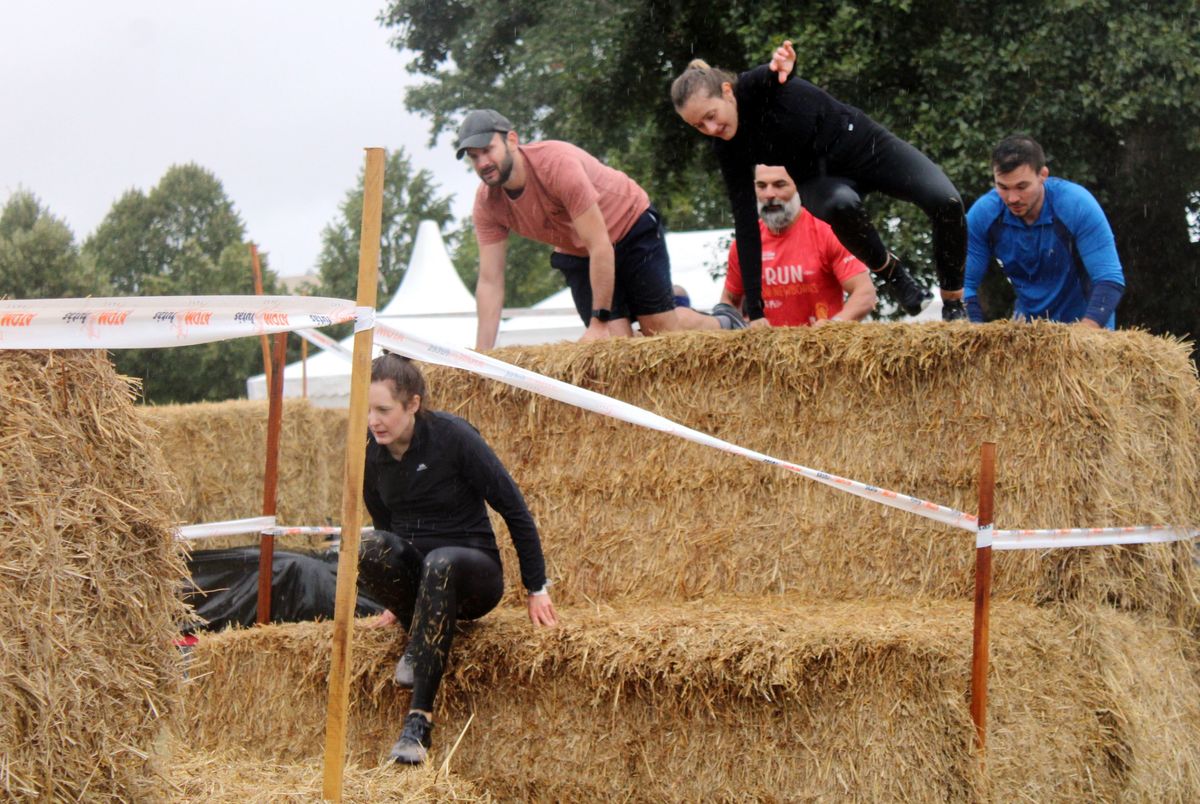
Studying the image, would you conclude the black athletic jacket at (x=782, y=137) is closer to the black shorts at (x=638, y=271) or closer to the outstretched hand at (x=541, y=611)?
the black shorts at (x=638, y=271)

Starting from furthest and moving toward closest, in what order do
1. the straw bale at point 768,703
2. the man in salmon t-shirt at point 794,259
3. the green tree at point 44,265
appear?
the green tree at point 44,265
the man in salmon t-shirt at point 794,259
the straw bale at point 768,703

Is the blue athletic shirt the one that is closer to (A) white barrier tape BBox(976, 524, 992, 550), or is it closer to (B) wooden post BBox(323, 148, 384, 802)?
(A) white barrier tape BBox(976, 524, 992, 550)

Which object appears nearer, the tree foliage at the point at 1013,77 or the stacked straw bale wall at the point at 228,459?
the stacked straw bale wall at the point at 228,459

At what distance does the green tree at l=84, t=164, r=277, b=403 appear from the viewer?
25.5 meters

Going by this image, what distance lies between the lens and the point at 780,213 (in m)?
6.55

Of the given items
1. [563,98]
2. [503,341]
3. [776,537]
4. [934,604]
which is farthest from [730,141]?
[563,98]

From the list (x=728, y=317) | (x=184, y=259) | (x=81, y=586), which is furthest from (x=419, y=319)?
(x=184, y=259)

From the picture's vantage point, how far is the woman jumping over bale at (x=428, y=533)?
4504mm

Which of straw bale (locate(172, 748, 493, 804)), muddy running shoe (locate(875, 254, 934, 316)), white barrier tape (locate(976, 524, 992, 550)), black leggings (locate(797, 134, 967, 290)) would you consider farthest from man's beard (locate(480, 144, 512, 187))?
straw bale (locate(172, 748, 493, 804))

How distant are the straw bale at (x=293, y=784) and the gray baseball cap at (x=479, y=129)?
9.11 feet

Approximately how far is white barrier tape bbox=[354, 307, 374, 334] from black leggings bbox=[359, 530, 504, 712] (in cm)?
118

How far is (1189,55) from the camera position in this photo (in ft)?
36.3

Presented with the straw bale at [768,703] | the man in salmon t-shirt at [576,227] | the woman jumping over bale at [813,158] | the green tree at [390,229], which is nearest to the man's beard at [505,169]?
the man in salmon t-shirt at [576,227]

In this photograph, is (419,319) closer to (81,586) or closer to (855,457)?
(855,457)
